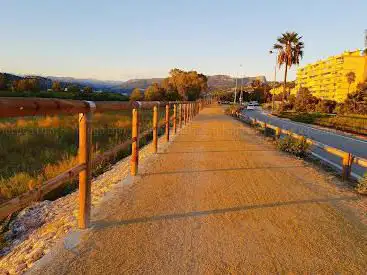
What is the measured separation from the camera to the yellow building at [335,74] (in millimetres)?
101037

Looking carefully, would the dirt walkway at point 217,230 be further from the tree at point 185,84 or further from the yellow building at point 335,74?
the yellow building at point 335,74

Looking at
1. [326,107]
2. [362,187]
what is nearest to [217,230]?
[362,187]

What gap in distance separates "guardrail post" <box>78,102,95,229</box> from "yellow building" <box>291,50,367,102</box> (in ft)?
304

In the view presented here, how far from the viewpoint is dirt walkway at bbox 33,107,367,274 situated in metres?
3.50

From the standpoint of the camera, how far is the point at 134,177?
22.9ft

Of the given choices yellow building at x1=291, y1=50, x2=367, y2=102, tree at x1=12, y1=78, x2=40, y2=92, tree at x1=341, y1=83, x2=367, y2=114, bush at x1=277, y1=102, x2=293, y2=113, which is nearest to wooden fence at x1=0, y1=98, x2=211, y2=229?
tree at x1=341, y1=83, x2=367, y2=114

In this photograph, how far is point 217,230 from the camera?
171 inches

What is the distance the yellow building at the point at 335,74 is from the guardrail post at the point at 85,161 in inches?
3644

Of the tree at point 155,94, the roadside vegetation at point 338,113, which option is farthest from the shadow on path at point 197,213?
the tree at point 155,94

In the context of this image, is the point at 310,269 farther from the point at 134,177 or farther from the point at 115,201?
the point at 134,177

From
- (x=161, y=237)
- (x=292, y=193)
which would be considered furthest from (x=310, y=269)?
(x=292, y=193)

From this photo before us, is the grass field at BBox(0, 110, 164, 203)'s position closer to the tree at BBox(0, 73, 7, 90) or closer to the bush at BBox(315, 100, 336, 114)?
the bush at BBox(315, 100, 336, 114)

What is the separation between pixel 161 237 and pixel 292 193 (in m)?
2.91

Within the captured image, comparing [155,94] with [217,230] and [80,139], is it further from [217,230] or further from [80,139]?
[217,230]
